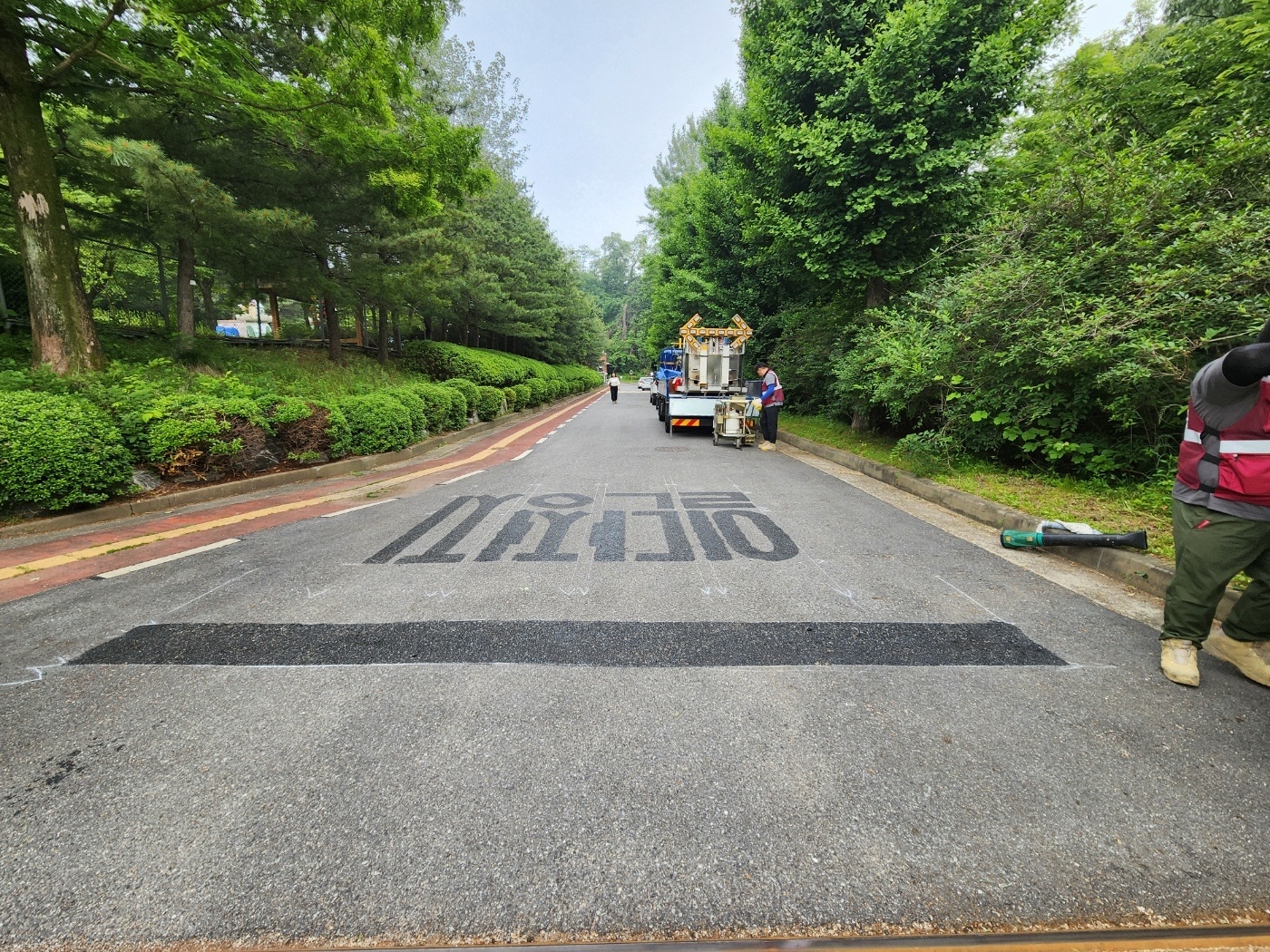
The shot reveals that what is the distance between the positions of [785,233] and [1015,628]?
30.0 feet

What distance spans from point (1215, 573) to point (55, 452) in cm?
886

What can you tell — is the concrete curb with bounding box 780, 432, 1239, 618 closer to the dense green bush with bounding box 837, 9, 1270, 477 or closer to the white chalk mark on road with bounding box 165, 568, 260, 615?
the dense green bush with bounding box 837, 9, 1270, 477

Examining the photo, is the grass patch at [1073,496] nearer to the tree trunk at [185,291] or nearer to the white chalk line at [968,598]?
→ the white chalk line at [968,598]

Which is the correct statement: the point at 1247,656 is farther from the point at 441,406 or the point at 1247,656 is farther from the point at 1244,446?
the point at 441,406

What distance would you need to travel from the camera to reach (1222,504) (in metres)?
2.62

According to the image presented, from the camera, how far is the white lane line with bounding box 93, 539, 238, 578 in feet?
13.3

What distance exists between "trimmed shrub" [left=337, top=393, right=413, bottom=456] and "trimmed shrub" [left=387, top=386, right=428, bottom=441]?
46 centimetres

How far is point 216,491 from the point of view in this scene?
6.50m

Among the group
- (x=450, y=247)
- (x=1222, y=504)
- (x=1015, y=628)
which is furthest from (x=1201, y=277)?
(x=450, y=247)

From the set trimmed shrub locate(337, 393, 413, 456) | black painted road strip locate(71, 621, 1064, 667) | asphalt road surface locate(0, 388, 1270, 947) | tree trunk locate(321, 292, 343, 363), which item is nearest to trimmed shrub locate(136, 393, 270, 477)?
trimmed shrub locate(337, 393, 413, 456)

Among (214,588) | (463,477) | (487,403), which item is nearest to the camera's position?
(214,588)

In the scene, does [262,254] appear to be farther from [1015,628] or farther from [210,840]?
[1015,628]

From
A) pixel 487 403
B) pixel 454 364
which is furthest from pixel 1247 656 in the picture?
pixel 454 364

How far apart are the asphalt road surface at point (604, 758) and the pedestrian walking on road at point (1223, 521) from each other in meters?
0.20
